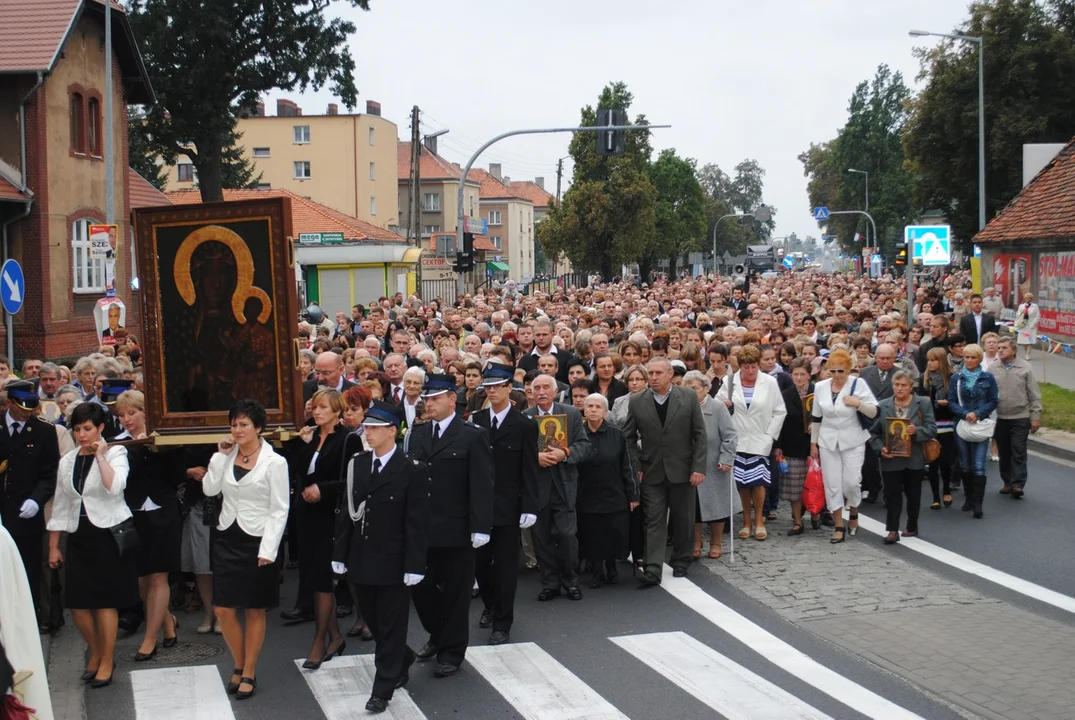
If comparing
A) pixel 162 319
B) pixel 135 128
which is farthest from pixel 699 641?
pixel 135 128

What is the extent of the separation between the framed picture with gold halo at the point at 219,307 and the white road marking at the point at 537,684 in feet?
7.14

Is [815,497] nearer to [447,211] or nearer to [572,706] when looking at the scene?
[572,706]

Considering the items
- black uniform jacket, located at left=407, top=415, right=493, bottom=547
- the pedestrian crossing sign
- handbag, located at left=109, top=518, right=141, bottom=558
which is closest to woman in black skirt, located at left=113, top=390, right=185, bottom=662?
handbag, located at left=109, top=518, right=141, bottom=558

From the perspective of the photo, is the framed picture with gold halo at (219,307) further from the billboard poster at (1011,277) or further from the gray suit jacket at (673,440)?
the billboard poster at (1011,277)

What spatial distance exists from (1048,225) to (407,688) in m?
26.8

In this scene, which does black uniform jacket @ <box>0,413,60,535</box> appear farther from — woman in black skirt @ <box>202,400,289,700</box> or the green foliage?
the green foliage

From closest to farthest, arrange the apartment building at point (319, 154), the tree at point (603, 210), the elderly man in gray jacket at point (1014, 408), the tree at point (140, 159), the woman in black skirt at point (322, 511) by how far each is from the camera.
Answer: the woman in black skirt at point (322, 511), the elderly man in gray jacket at point (1014, 408), the tree at point (140, 159), the tree at point (603, 210), the apartment building at point (319, 154)

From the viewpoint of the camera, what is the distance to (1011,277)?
33250 mm

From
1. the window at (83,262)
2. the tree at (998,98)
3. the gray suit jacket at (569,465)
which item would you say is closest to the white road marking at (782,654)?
the gray suit jacket at (569,465)

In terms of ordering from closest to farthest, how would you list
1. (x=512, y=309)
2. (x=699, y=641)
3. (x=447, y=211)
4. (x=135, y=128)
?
(x=699, y=641) → (x=512, y=309) → (x=135, y=128) → (x=447, y=211)

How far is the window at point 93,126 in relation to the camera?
33406 millimetres

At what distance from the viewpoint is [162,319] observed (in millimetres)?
8992

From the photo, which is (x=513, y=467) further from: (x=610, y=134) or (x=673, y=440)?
(x=610, y=134)

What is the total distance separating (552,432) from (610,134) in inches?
766
